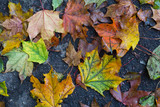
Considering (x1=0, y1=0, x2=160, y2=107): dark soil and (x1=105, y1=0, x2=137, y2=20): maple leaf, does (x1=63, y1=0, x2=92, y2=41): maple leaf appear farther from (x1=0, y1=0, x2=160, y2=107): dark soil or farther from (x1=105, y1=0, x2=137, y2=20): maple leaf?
(x1=105, y1=0, x2=137, y2=20): maple leaf

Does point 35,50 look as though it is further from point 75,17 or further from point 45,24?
point 75,17

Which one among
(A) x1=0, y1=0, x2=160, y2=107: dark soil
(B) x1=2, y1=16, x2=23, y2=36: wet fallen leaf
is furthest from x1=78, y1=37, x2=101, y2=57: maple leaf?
(B) x1=2, y1=16, x2=23, y2=36: wet fallen leaf

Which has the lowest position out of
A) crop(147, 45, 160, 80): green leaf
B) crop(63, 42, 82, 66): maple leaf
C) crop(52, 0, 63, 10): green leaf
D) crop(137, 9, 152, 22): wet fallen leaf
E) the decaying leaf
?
the decaying leaf

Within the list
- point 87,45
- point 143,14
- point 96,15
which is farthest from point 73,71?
point 143,14

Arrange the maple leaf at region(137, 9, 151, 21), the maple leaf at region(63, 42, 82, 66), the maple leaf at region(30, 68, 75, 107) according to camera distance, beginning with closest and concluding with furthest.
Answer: the maple leaf at region(30, 68, 75, 107), the maple leaf at region(63, 42, 82, 66), the maple leaf at region(137, 9, 151, 21)

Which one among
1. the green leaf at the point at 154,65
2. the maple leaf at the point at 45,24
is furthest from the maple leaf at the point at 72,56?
the green leaf at the point at 154,65

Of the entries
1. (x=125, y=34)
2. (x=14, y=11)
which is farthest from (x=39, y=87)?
(x=125, y=34)

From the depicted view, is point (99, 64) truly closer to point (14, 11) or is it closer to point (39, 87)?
point (39, 87)

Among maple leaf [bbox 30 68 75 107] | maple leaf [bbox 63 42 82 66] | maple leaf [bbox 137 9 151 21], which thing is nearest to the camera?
maple leaf [bbox 30 68 75 107]
